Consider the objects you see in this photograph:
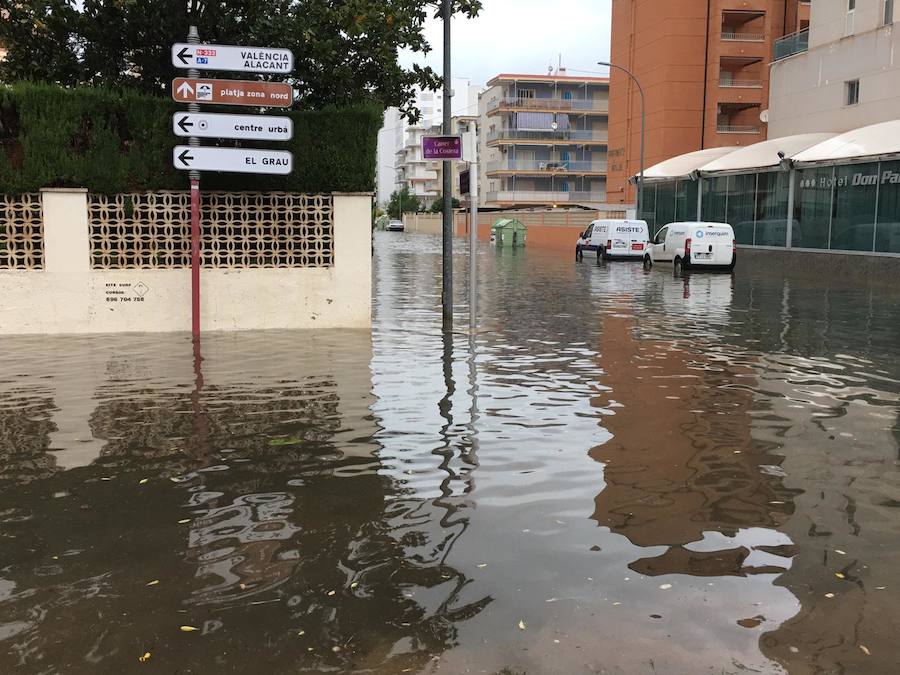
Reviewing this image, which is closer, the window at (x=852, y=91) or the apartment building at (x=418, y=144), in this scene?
the window at (x=852, y=91)

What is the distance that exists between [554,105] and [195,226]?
269ft

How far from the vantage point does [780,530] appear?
496 cm

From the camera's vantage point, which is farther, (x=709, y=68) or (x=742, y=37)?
(x=709, y=68)

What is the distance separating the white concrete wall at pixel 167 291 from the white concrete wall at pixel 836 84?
23.2 meters

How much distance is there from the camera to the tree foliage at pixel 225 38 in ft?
44.9

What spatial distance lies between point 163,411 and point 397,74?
30.3 feet

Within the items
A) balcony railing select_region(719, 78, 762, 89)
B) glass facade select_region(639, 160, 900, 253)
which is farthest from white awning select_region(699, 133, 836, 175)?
balcony railing select_region(719, 78, 762, 89)

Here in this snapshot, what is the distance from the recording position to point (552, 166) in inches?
3499

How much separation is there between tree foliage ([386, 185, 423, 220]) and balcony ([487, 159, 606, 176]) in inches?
1722

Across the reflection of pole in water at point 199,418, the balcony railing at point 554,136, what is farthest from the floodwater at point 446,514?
the balcony railing at point 554,136

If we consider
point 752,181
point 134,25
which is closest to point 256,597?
point 134,25

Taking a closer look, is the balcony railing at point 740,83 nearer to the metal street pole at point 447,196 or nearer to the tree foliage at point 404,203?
the metal street pole at point 447,196

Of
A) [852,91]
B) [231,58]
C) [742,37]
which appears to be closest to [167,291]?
[231,58]

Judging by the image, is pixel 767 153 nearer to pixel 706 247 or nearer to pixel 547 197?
pixel 706 247
